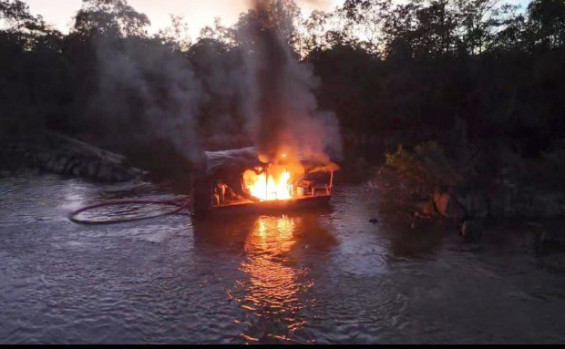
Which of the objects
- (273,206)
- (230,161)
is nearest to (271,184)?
(273,206)

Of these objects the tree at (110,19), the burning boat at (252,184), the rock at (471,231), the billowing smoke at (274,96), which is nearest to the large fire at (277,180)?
the burning boat at (252,184)

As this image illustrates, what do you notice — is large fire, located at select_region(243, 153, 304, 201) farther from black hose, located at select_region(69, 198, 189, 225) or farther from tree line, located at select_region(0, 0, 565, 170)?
tree line, located at select_region(0, 0, 565, 170)

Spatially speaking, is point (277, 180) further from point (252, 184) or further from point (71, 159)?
point (71, 159)

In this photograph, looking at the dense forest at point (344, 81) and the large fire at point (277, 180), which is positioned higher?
the dense forest at point (344, 81)

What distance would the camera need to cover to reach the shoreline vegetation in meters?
20.1

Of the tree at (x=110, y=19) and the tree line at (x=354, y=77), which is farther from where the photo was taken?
the tree at (x=110, y=19)

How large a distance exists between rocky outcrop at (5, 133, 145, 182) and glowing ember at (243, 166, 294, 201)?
39.6 ft

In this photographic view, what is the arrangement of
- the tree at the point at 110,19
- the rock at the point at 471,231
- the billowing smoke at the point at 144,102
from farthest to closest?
the tree at the point at 110,19
the billowing smoke at the point at 144,102
the rock at the point at 471,231

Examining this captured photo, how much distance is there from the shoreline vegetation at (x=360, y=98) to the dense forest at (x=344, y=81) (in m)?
0.12

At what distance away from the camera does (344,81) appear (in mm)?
43719

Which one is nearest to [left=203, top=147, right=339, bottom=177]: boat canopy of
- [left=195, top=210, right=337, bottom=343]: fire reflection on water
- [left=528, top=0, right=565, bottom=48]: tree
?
[left=195, top=210, right=337, bottom=343]: fire reflection on water

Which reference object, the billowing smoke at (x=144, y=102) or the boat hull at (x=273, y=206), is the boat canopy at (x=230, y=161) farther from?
the billowing smoke at (x=144, y=102)

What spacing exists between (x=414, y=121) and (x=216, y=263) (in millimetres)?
27828

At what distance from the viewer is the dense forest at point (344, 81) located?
30000mm
